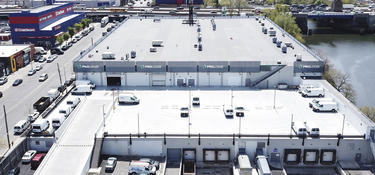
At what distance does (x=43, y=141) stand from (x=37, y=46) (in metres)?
43.7

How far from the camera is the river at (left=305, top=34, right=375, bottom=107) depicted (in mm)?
52469

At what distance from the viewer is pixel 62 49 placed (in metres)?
65.8

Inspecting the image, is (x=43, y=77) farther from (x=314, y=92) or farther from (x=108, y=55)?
(x=314, y=92)

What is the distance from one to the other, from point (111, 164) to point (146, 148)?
3.01 meters

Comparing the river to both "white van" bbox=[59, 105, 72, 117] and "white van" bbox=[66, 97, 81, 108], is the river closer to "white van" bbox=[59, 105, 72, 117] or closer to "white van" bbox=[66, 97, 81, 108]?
"white van" bbox=[66, 97, 81, 108]

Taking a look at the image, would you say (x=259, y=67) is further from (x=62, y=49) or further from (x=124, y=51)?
(x=62, y=49)

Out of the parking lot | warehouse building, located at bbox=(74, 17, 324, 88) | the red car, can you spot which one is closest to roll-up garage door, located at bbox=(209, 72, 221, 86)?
warehouse building, located at bbox=(74, 17, 324, 88)

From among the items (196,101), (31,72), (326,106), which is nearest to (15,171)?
(196,101)

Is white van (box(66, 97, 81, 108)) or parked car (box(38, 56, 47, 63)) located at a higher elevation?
parked car (box(38, 56, 47, 63))

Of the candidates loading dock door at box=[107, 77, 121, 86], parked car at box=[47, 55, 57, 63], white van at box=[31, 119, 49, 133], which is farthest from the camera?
parked car at box=[47, 55, 57, 63]

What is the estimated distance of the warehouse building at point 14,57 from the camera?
171 feet

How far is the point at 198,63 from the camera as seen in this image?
38.8 metres

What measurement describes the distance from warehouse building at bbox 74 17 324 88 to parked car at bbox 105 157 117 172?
13101mm

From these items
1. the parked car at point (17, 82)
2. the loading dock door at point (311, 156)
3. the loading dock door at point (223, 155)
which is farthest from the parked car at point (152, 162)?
the parked car at point (17, 82)
